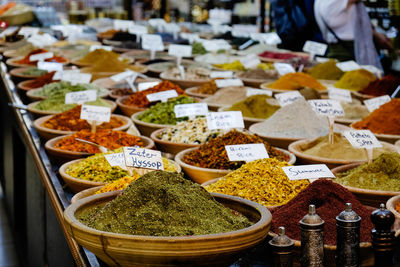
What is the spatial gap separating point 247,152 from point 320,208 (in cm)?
48

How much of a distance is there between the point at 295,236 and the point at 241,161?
0.64 meters

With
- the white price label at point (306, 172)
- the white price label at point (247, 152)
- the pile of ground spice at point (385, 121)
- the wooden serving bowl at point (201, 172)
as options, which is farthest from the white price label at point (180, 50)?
the white price label at point (306, 172)

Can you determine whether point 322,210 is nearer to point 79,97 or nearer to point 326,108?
point 326,108

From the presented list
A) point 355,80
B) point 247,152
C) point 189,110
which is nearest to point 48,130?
point 189,110

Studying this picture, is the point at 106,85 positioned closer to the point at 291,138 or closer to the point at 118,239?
the point at 291,138

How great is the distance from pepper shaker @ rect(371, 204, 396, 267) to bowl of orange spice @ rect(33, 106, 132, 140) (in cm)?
144

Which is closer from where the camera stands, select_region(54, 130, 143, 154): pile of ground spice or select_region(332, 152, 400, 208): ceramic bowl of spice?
select_region(332, 152, 400, 208): ceramic bowl of spice

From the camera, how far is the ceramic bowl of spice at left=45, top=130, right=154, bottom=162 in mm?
2027

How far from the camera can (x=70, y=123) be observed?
238cm

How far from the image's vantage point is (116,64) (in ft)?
12.9

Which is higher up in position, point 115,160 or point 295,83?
point 115,160

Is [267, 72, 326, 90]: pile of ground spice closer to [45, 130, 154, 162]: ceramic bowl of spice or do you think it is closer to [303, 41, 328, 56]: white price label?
[303, 41, 328, 56]: white price label

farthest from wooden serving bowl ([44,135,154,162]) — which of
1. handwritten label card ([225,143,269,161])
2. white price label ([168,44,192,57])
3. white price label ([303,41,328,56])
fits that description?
white price label ([303,41,328,56])

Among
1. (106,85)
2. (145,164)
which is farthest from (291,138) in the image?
(106,85)
